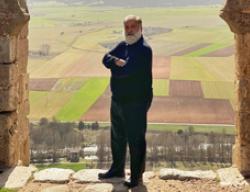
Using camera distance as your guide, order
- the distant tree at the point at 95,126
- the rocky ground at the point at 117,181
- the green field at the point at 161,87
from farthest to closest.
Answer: the green field at the point at 161,87 → the distant tree at the point at 95,126 → the rocky ground at the point at 117,181

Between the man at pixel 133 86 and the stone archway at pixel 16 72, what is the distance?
6.08 ft

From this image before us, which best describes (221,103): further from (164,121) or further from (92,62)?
(92,62)

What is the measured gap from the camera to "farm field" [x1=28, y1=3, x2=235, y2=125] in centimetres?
2755

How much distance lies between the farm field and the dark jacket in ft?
59.2

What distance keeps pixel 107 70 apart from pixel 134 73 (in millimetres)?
30245

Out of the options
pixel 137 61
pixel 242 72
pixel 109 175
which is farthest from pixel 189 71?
pixel 137 61

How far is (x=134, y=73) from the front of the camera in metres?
6.46

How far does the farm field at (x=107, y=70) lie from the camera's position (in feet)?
90.4

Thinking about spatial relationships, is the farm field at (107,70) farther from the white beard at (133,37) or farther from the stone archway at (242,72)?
the white beard at (133,37)

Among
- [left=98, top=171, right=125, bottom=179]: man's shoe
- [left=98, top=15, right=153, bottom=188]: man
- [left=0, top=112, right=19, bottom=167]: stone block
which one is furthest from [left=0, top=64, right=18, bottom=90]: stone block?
[left=98, top=171, right=125, bottom=179]: man's shoe

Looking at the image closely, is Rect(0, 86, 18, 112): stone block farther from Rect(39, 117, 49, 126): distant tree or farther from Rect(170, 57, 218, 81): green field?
Rect(170, 57, 218, 81): green field

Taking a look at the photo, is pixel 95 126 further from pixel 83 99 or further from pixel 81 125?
pixel 83 99

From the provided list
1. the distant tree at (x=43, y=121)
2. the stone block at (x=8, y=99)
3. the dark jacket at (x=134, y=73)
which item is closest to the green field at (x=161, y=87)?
the distant tree at (x=43, y=121)

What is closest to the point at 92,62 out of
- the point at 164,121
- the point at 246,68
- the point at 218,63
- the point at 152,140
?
the point at 218,63
